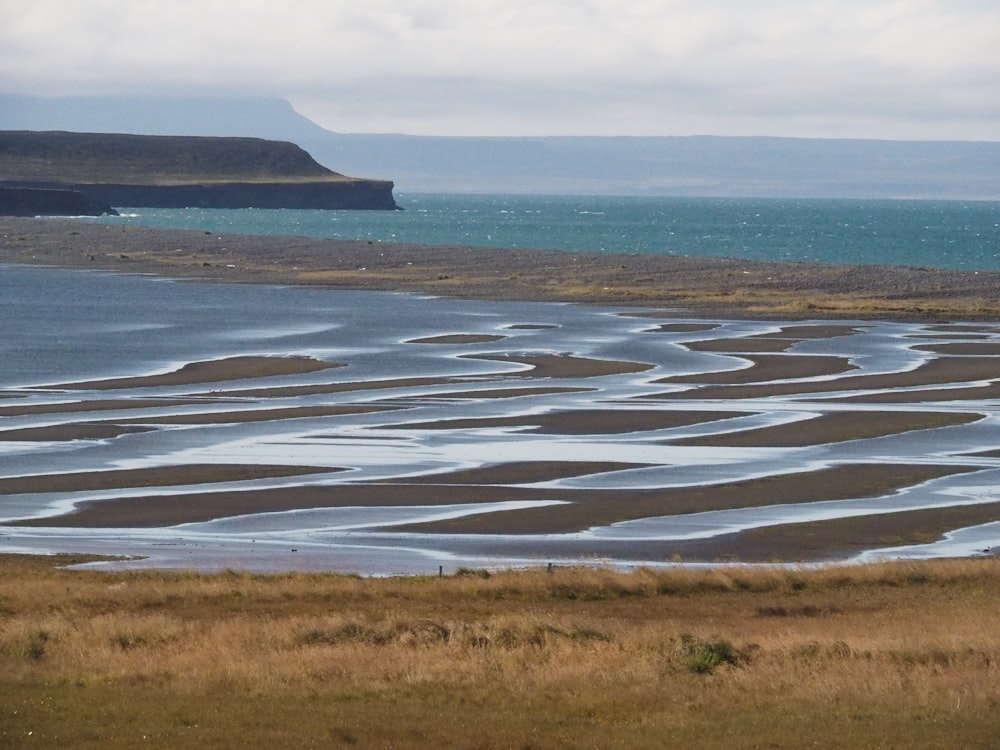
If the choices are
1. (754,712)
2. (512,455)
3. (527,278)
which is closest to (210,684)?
(754,712)

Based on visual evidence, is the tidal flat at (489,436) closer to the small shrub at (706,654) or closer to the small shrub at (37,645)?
the small shrub at (37,645)

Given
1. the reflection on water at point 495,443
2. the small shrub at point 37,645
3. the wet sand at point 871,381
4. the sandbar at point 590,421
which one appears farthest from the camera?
the wet sand at point 871,381

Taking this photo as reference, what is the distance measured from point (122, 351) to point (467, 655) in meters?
40.8

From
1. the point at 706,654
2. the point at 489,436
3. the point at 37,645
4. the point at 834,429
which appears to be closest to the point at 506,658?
the point at 706,654

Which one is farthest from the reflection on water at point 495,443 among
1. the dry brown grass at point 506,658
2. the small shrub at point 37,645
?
the small shrub at point 37,645

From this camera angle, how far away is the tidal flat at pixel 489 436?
2719 cm

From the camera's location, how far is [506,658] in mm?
17422

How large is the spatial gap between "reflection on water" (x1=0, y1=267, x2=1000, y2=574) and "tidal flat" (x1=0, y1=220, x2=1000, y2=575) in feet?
0.33

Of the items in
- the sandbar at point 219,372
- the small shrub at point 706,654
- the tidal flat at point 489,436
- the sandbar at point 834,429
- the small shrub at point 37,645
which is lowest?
the sandbar at point 219,372

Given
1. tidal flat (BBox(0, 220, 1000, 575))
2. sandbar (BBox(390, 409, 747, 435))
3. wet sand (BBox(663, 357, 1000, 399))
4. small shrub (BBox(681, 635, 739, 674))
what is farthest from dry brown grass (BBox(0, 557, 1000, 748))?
wet sand (BBox(663, 357, 1000, 399))

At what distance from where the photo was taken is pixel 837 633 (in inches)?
794

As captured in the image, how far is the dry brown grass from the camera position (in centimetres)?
1362

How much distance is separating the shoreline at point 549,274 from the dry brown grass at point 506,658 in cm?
5470

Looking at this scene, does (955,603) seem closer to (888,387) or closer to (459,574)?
(459,574)
